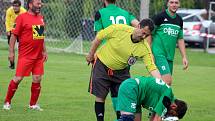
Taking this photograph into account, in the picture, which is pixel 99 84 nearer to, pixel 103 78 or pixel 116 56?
pixel 103 78

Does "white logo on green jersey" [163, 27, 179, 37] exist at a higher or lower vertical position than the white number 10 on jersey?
lower

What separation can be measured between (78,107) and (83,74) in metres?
5.83

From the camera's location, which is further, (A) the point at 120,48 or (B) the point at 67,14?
(B) the point at 67,14

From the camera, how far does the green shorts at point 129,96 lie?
905 cm

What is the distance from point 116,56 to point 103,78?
0.52 m

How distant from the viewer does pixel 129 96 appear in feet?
29.8

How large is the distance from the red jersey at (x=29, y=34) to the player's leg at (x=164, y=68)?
6.95 feet

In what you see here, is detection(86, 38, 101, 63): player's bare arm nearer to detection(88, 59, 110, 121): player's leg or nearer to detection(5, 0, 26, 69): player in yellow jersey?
detection(88, 59, 110, 121): player's leg

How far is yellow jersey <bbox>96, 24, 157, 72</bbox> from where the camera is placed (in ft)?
32.1

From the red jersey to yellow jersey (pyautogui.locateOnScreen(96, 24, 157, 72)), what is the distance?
A: 2.41 meters

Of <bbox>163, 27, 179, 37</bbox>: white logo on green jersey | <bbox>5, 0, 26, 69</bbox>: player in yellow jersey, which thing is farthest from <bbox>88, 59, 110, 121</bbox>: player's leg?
<bbox>5, 0, 26, 69</bbox>: player in yellow jersey

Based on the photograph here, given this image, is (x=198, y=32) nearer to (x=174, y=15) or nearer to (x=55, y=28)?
(x=55, y=28)

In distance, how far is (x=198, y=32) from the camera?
33.5 m

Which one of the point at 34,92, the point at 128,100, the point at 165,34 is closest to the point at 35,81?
the point at 34,92
